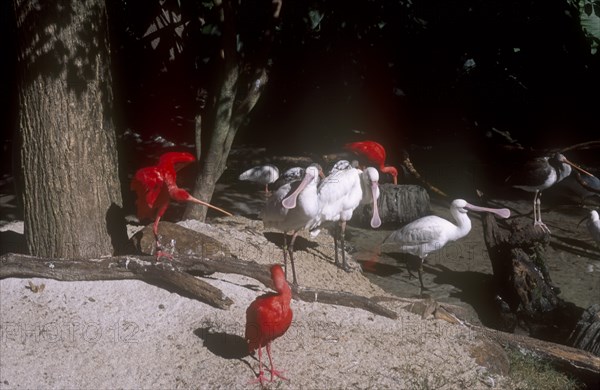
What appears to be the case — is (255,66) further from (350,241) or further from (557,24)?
(557,24)

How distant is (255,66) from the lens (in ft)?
23.1

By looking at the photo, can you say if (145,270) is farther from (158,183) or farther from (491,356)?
(491,356)

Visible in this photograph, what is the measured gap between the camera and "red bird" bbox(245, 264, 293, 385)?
396 centimetres

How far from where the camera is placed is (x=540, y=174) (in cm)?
803

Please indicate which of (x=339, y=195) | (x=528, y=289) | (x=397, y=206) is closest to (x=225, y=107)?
(x=339, y=195)

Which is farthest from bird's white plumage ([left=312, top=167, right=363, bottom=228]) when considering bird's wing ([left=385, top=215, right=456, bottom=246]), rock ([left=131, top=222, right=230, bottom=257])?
→ rock ([left=131, top=222, right=230, bottom=257])

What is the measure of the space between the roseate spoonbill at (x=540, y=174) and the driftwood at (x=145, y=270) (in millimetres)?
3905

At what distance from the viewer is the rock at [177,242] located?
5410 millimetres

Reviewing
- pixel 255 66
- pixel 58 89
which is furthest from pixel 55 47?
pixel 255 66

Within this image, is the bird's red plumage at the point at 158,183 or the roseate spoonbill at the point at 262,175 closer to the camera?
the bird's red plumage at the point at 158,183

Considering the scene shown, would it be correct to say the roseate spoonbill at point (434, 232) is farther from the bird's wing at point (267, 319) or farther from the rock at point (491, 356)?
the bird's wing at point (267, 319)

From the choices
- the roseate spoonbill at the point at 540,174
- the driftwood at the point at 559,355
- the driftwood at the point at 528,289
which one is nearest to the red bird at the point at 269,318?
the driftwood at the point at 559,355

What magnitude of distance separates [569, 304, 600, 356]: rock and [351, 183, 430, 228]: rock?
10.5ft

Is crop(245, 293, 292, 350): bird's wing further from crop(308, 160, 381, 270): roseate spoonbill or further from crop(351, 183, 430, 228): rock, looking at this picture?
crop(351, 183, 430, 228): rock
